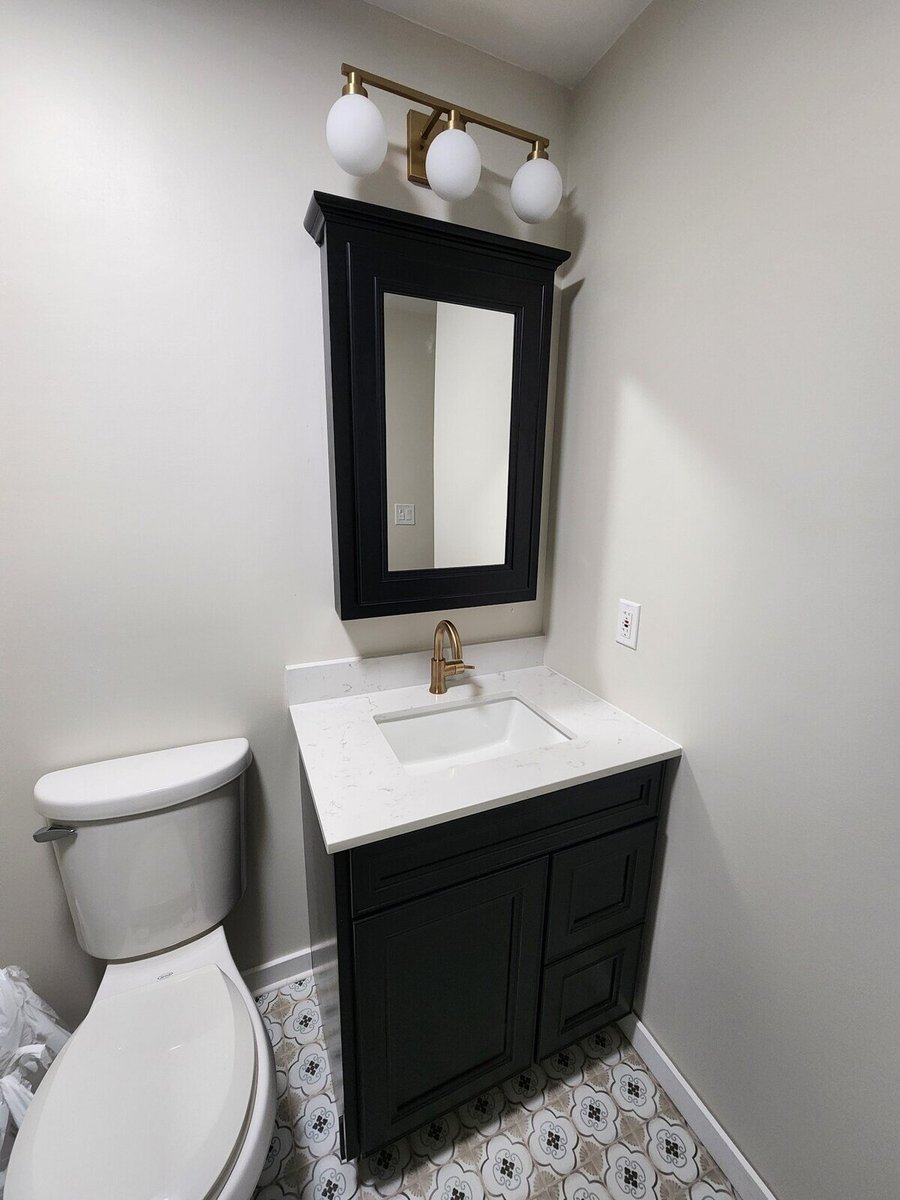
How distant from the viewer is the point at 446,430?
126 cm

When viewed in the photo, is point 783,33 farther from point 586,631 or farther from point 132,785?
point 132,785

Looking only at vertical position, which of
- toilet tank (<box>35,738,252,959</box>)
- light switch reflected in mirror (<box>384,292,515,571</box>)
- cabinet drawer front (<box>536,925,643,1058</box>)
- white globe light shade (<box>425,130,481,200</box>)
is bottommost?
cabinet drawer front (<box>536,925,643,1058</box>)

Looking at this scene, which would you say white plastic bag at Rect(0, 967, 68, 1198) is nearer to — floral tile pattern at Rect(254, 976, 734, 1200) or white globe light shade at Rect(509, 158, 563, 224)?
floral tile pattern at Rect(254, 976, 734, 1200)

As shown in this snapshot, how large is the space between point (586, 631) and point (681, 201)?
0.99 meters

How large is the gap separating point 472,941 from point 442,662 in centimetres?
64

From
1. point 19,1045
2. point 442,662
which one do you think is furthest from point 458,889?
point 19,1045

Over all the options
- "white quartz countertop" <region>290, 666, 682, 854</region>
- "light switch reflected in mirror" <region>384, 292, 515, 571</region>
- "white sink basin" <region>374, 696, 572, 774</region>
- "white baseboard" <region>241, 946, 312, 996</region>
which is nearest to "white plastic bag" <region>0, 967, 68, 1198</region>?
"white baseboard" <region>241, 946, 312, 996</region>

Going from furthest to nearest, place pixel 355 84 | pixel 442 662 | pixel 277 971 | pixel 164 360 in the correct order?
pixel 277 971 → pixel 442 662 → pixel 164 360 → pixel 355 84

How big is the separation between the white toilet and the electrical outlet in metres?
0.98

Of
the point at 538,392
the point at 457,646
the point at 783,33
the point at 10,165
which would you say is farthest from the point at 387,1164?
the point at 783,33

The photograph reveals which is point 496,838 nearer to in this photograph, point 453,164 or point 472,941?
point 472,941

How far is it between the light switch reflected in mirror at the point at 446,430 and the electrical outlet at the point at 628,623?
13.5 inches

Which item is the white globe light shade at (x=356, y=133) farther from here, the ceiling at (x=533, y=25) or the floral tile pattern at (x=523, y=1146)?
the floral tile pattern at (x=523, y=1146)

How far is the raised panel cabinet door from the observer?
951mm
